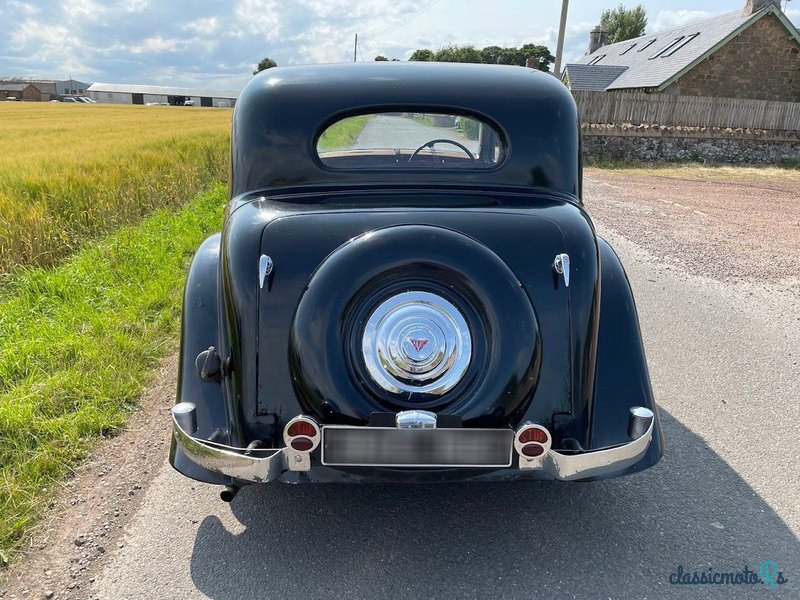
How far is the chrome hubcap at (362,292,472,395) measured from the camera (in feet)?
7.13

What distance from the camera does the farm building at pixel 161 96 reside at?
108m

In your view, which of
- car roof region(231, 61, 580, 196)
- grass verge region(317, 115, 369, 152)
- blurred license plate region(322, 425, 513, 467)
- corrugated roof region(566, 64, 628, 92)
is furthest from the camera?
corrugated roof region(566, 64, 628, 92)

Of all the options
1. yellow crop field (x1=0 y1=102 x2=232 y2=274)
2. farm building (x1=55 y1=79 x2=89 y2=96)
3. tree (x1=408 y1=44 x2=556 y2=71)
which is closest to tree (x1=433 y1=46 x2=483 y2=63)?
tree (x1=408 y1=44 x2=556 y2=71)

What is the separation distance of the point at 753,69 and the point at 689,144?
5.71 meters

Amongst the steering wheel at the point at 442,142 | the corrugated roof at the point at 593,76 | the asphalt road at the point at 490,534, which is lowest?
the asphalt road at the point at 490,534

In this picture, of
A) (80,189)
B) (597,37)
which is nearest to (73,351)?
(80,189)

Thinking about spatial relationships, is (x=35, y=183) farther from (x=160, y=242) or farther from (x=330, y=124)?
(x=330, y=124)

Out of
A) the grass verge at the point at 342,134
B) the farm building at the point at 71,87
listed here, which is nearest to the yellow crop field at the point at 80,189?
the grass verge at the point at 342,134

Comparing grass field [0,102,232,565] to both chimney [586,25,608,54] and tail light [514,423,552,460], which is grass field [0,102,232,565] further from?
chimney [586,25,608,54]

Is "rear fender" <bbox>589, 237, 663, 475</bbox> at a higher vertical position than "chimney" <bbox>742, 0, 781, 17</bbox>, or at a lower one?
lower

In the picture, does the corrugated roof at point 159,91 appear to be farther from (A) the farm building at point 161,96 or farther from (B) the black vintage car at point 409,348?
(B) the black vintage car at point 409,348

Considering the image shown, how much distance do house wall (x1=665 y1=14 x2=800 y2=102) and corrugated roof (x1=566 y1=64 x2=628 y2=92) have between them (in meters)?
4.42

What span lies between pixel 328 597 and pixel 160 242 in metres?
5.60

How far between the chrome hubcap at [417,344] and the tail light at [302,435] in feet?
0.89
